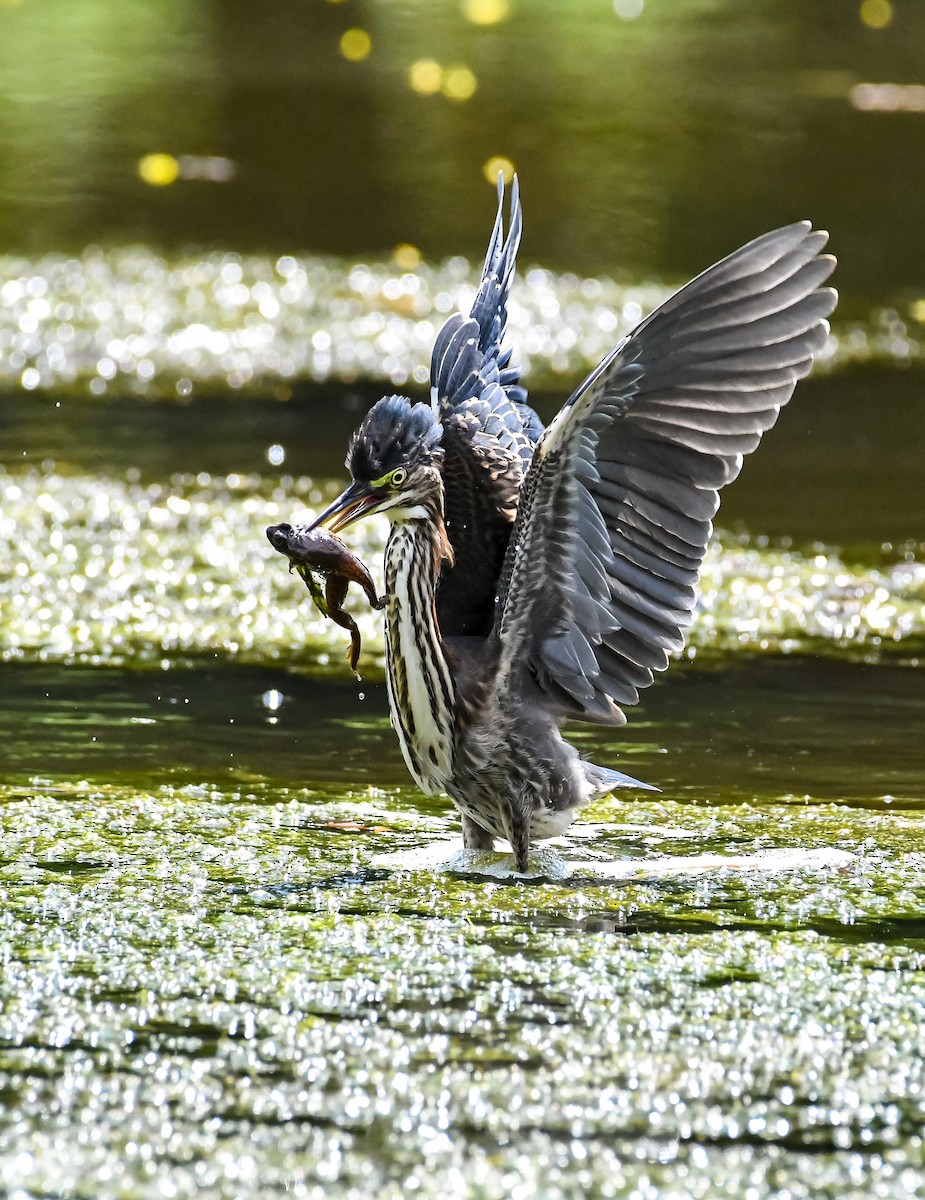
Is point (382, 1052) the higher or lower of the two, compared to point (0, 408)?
higher

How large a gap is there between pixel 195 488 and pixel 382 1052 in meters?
4.66

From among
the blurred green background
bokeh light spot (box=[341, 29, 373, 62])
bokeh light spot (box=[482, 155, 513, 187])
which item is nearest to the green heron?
the blurred green background

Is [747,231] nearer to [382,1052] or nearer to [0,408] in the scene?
[0,408]

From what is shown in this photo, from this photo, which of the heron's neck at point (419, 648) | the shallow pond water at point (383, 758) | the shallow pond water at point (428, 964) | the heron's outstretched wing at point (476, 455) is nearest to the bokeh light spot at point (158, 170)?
the shallow pond water at point (383, 758)

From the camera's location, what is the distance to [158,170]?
45.1 ft

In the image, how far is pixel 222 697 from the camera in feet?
19.3

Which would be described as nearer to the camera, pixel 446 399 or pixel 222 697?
pixel 446 399

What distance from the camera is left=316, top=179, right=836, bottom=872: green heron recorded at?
4.44 m

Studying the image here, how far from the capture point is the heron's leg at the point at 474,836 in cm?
485

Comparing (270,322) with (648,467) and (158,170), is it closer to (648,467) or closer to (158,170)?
(158,170)

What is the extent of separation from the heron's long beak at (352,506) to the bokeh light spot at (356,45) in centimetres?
1422

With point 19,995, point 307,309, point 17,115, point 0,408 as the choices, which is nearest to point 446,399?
point 19,995

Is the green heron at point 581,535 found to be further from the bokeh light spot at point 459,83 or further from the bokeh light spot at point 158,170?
the bokeh light spot at point 459,83

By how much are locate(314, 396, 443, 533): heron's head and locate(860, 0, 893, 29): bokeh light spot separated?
56.0ft
